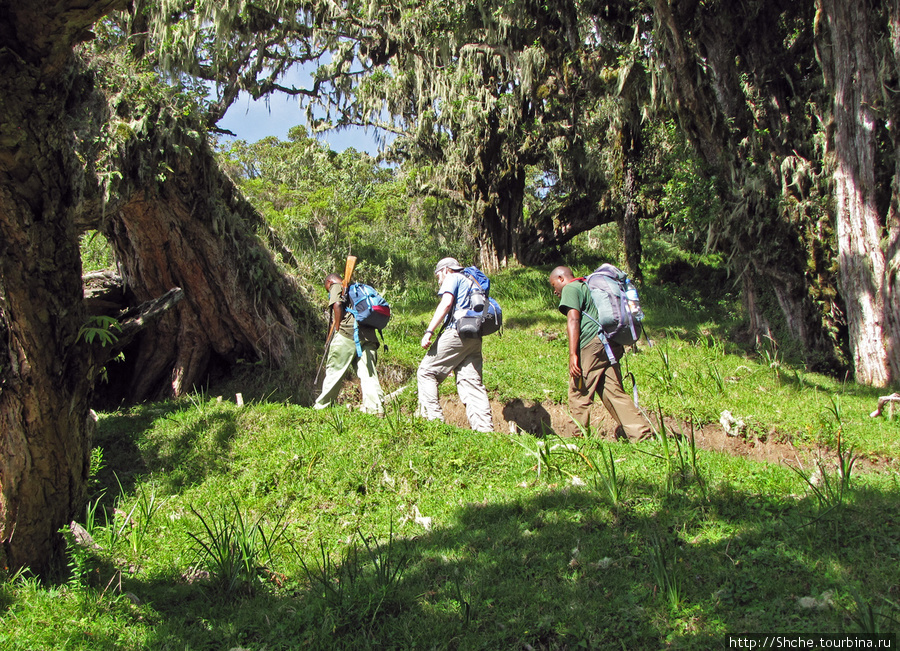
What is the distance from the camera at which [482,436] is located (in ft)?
19.5

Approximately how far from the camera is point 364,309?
714 cm

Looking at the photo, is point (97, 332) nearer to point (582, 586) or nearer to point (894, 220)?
point (582, 586)

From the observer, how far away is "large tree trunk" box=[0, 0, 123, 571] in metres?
3.09

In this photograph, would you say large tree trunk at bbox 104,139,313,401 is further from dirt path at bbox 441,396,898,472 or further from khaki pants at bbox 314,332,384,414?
dirt path at bbox 441,396,898,472

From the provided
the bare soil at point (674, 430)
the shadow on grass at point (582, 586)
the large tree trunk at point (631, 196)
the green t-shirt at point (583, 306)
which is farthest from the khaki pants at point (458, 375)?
the large tree trunk at point (631, 196)

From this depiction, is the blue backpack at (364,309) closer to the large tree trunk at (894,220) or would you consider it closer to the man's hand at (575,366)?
the man's hand at (575,366)

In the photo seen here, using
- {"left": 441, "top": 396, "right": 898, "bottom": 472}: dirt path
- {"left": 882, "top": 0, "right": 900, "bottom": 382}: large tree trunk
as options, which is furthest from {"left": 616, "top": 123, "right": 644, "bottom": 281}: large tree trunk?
{"left": 441, "top": 396, "right": 898, "bottom": 472}: dirt path

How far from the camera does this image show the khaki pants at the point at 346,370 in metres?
7.21

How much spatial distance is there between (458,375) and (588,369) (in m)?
1.36

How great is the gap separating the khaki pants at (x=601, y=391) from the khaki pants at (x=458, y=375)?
3.05ft

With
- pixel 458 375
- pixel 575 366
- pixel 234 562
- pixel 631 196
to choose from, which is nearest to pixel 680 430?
pixel 575 366

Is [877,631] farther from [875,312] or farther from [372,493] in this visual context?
[875,312]

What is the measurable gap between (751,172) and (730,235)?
3.26 feet

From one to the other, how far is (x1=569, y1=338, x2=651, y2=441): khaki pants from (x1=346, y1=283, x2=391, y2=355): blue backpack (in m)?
2.32
